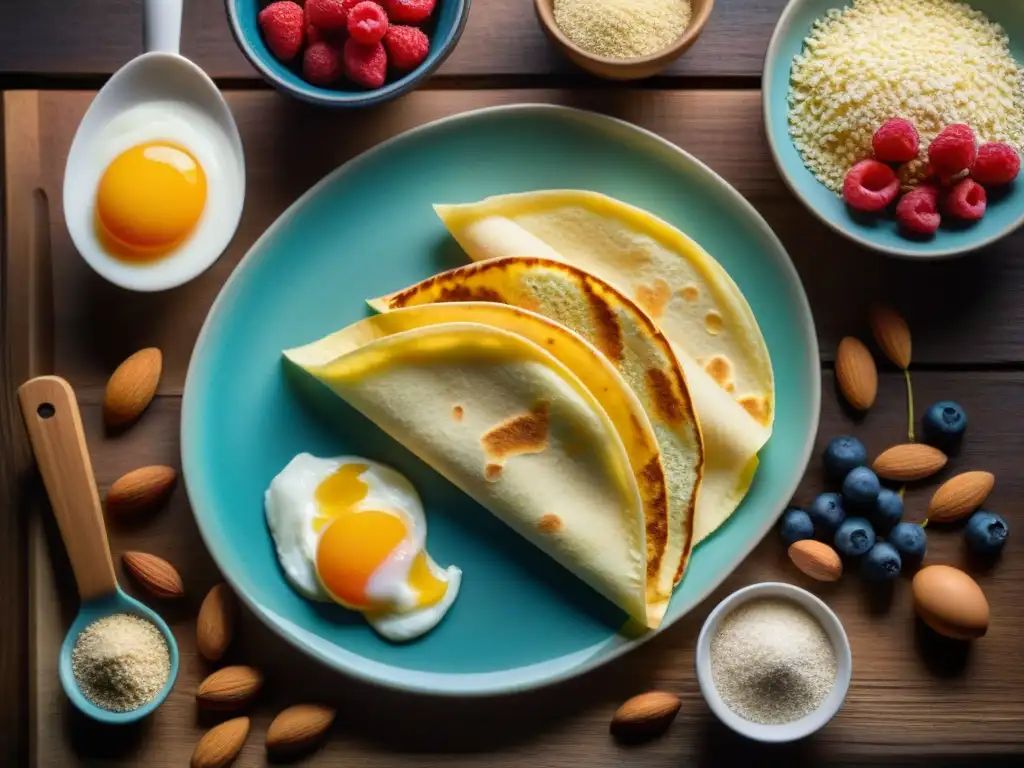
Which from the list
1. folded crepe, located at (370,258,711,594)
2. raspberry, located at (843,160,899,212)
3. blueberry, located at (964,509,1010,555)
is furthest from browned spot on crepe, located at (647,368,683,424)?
blueberry, located at (964,509,1010,555)

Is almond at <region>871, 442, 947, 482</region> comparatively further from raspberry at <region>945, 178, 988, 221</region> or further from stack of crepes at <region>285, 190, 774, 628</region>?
raspberry at <region>945, 178, 988, 221</region>

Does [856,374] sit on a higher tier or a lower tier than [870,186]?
lower

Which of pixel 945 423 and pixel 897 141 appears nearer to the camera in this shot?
pixel 897 141

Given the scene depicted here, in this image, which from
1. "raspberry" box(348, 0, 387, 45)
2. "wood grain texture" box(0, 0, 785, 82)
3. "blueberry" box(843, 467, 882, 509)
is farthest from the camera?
"wood grain texture" box(0, 0, 785, 82)

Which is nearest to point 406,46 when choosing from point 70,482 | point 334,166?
point 334,166

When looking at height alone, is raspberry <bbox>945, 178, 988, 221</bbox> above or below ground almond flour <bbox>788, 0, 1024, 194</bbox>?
below

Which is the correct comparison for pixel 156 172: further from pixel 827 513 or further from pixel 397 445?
pixel 827 513

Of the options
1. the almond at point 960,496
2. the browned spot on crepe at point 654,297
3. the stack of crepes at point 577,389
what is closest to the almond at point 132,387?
the stack of crepes at point 577,389
